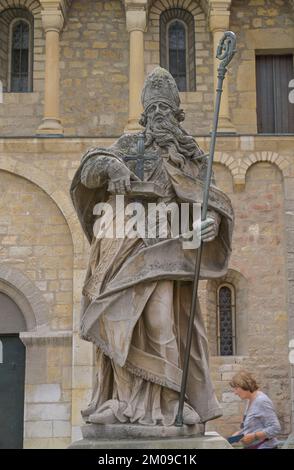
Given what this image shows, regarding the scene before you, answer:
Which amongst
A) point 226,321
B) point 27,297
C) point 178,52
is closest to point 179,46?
point 178,52

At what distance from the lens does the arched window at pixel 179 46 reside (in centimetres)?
1836

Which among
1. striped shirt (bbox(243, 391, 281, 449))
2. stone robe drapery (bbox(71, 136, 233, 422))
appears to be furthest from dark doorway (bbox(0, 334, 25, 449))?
stone robe drapery (bbox(71, 136, 233, 422))

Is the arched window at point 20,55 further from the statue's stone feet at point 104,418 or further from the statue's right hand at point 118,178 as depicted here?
the statue's stone feet at point 104,418

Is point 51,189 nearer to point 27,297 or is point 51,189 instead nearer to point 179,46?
point 27,297

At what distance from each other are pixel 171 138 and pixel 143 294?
955 millimetres

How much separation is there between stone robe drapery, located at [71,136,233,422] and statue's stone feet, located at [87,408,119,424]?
121 mm

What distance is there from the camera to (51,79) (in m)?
17.0

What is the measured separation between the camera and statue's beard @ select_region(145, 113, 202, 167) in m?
5.07

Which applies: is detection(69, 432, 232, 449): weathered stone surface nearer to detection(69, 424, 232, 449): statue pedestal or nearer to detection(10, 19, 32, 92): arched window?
detection(69, 424, 232, 449): statue pedestal

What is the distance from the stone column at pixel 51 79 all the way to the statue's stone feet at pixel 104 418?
41.2 ft

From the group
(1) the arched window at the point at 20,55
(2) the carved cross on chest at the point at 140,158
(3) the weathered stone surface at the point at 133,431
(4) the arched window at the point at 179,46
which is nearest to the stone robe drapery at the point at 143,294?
(2) the carved cross on chest at the point at 140,158

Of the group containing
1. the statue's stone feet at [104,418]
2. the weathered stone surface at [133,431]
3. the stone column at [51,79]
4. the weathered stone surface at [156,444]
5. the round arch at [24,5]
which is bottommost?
the weathered stone surface at [156,444]

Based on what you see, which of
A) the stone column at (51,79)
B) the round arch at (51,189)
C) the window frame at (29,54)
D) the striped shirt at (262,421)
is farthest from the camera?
the window frame at (29,54)

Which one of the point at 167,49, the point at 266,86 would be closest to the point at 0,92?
the point at 167,49
